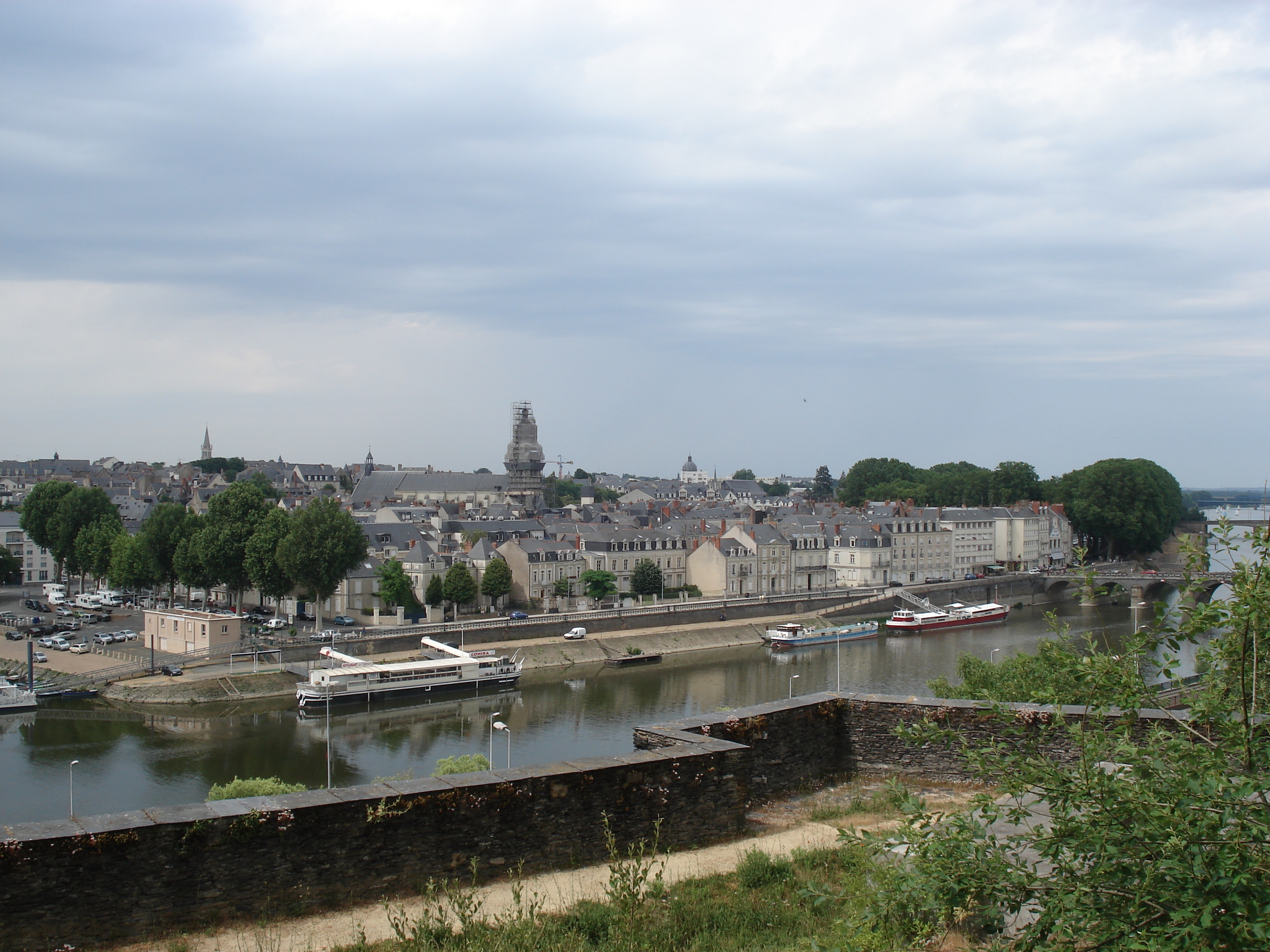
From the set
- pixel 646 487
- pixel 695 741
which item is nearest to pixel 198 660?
pixel 695 741

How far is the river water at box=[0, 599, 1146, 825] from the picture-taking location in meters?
24.1

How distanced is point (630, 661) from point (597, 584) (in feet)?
34.2

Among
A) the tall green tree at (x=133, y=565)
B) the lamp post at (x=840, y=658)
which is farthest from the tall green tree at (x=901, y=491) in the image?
the tall green tree at (x=133, y=565)

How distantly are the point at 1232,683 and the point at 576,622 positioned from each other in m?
40.8

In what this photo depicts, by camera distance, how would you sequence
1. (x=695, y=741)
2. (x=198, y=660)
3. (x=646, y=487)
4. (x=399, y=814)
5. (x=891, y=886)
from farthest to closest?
(x=646, y=487) → (x=198, y=660) → (x=695, y=741) → (x=399, y=814) → (x=891, y=886)

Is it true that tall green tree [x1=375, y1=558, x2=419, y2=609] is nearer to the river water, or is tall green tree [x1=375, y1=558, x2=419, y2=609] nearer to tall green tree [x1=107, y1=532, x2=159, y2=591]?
the river water

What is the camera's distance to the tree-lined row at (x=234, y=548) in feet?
137

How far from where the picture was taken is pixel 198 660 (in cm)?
Result: 3631

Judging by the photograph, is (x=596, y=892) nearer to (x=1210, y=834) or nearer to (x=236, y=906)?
(x=236, y=906)

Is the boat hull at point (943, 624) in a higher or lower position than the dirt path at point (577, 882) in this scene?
lower

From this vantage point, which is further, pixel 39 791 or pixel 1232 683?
pixel 39 791

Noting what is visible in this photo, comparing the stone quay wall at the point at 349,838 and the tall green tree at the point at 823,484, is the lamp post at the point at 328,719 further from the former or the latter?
the tall green tree at the point at 823,484

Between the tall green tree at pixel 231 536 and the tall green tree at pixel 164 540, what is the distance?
2.07 m

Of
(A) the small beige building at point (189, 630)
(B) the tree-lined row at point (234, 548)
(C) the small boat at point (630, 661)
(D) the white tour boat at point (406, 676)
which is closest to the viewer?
(D) the white tour boat at point (406, 676)
